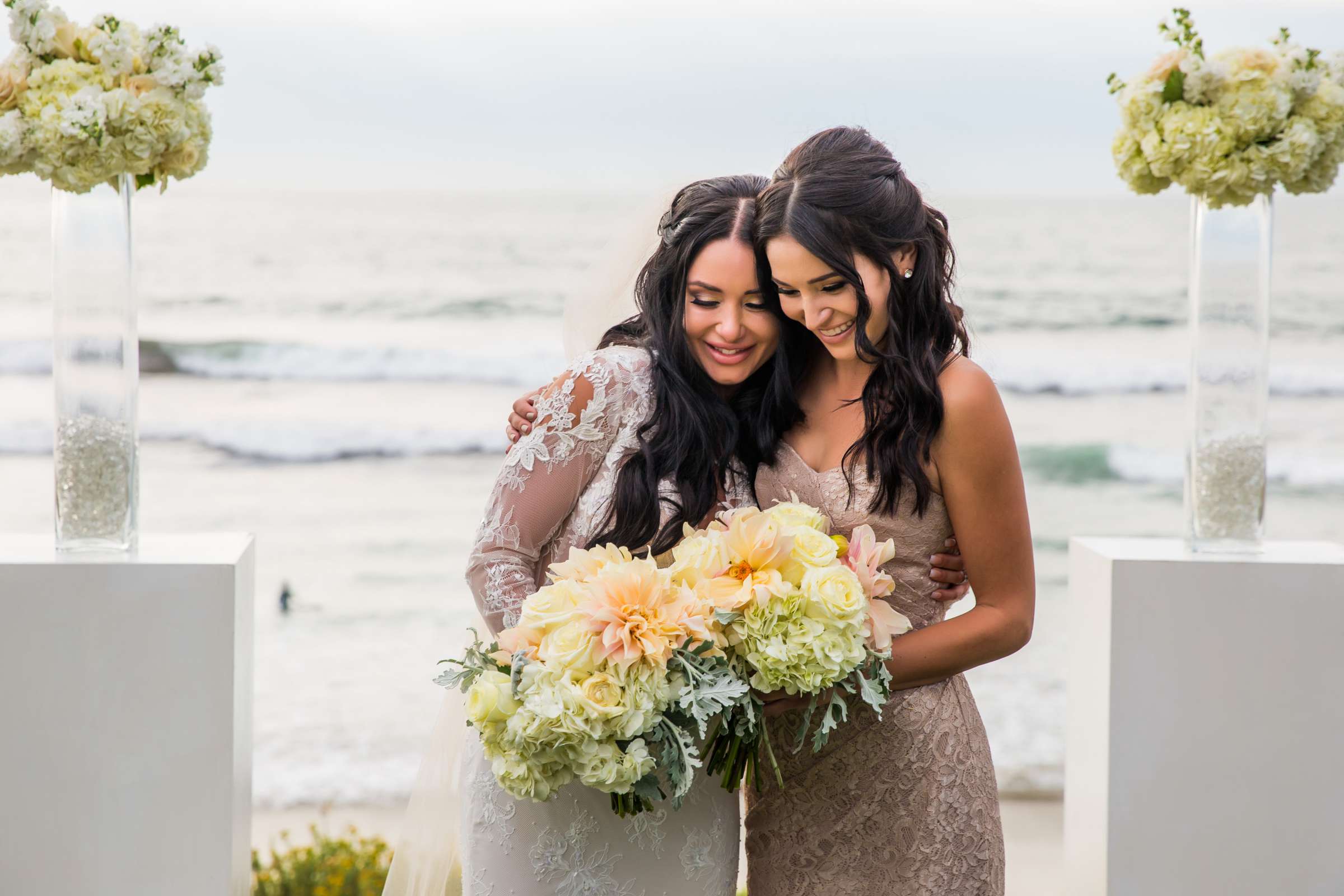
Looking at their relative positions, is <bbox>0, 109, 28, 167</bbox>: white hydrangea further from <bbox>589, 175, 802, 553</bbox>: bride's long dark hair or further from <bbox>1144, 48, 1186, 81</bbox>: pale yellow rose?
<bbox>1144, 48, 1186, 81</bbox>: pale yellow rose

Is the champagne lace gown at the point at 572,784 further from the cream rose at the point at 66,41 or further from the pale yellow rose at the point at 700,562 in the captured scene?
the cream rose at the point at 66,41

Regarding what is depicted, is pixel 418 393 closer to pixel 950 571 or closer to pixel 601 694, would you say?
pixel 950 571

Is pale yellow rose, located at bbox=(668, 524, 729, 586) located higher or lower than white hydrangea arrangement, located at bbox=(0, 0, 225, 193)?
lower

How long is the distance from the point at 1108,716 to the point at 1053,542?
26.4 ft

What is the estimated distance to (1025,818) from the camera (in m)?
6.32

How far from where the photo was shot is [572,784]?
218 cm

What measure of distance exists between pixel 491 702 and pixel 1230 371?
1.93 m

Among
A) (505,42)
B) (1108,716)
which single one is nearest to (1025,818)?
(1108,716)

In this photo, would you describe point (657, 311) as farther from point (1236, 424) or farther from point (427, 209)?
point (427, 209)

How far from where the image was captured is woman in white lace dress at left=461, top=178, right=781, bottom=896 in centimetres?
221

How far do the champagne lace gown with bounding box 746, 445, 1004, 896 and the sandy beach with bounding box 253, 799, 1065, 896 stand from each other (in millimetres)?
3008

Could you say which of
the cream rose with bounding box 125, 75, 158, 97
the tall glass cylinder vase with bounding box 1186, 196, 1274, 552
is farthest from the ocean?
the cream rose with bounding box 125, 75, 158, 97

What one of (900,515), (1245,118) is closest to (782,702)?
(900,515)

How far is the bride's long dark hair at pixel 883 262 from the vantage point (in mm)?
2354
